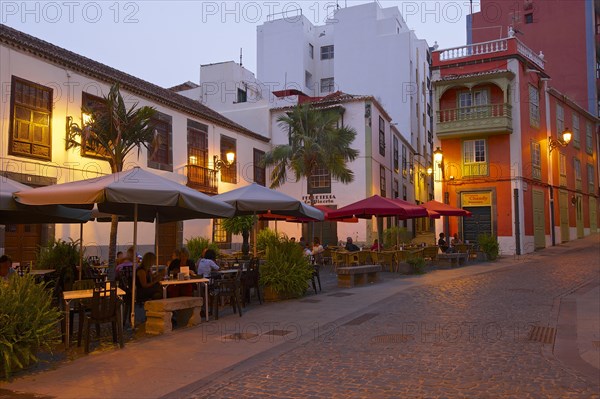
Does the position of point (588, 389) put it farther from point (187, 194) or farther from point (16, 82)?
point (16, 82)

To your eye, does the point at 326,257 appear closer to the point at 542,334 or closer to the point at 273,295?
the point at 273,295

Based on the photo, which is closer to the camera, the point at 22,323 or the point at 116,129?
the point at 22,323

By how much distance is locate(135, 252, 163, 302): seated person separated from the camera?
923 centimetres

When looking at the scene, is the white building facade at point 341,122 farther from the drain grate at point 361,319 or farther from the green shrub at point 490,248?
the drain grate at point 361,319

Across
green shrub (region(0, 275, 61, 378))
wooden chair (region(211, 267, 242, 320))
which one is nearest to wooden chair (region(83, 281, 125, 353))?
green shrub (region(0, 275, 61, 378))

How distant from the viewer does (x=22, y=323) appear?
233 inches

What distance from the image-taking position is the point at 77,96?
17.9 m

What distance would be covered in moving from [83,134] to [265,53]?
35157 millimetres

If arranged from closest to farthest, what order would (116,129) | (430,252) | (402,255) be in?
(116,129)
(402,255)
(430,252)

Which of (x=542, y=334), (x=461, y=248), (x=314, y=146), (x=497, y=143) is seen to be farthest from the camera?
(x=497, y=143)

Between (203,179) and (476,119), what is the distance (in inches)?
556

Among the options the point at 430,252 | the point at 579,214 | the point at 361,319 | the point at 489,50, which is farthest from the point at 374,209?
the point at 579,214

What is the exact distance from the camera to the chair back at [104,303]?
7.14 meters

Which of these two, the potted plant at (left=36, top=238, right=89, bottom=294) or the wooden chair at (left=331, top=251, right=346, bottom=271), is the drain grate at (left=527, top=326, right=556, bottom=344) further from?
the wooden chair at (left=331, top=251, right=346, bottom=271)
